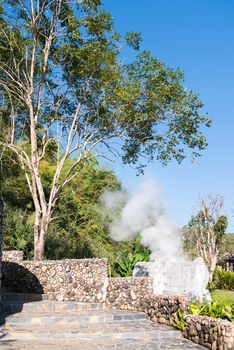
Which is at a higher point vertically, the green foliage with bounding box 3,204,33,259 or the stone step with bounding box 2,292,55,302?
the green foliage with bounding box 3,204,33,259

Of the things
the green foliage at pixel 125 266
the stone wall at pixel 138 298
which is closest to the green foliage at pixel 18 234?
the green foliage at pixel 125 266

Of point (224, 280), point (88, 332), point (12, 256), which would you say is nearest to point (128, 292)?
point (88, 332)

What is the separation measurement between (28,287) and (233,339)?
9.04 metres

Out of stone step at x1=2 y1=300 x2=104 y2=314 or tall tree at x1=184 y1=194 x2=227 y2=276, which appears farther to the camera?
tall tree at x1=184 y1=194 x2=227 y2=276

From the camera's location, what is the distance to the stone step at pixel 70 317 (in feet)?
36.3

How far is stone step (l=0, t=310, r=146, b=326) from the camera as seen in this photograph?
36.3ft

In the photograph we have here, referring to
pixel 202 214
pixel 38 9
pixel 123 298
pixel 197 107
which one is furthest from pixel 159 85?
pixel 202 214

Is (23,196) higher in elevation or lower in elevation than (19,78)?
lower

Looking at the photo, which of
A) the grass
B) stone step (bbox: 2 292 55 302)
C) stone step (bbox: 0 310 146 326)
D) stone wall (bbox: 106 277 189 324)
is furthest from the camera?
the grass

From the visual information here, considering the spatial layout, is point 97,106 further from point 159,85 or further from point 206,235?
point 206,235

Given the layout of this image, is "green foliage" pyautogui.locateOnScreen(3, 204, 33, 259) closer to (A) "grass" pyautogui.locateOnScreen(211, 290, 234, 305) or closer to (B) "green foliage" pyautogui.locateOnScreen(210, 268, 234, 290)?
(A) "grass" pyautogui.locateOnScreen(211, 290, 234, 305)

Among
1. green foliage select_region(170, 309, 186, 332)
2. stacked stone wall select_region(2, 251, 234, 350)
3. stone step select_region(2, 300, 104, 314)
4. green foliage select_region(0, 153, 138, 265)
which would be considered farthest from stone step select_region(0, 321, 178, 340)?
green foliage select_region(0, 153, 138, 265)

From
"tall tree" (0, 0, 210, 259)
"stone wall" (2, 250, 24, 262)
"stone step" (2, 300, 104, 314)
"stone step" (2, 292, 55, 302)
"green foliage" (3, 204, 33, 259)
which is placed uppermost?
"tall tree" (0, 0, 210, 259)

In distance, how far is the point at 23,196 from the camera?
24.0 m
